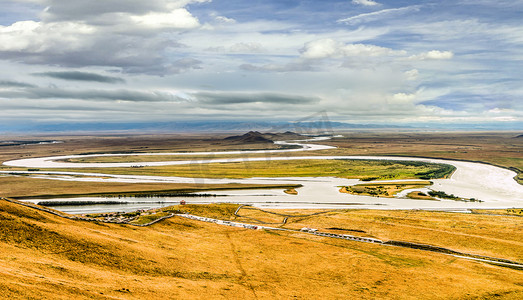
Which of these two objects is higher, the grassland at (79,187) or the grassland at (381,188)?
the grassland at (79,187)

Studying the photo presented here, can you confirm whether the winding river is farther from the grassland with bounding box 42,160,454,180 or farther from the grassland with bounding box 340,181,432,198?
the grassland with bounding box 42,160,454,180

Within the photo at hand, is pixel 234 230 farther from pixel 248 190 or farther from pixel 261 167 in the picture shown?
pixel 261 167

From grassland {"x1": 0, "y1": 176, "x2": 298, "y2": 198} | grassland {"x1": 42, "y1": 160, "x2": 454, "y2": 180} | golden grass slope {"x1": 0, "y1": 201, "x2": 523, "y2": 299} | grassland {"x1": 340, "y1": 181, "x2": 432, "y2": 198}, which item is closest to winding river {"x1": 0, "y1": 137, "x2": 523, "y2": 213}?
grassland {"x1": 340, "y1": 181, "x2": 432, "y2": 198}

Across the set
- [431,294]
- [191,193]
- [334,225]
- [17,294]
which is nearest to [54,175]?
[191,193]

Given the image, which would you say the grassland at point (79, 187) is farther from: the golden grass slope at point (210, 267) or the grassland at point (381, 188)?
the golden grass slope at point (210, 267)

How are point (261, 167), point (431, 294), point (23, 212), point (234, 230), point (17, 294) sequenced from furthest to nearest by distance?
1. point (261, 167)
2. point (234, 230)
3. point (23, 212)
4. point (431, 294)
5. point (17, 294)

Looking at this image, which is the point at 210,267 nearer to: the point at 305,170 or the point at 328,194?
the point at 328,194

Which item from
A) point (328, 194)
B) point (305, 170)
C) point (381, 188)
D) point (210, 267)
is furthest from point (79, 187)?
point (381, 188)

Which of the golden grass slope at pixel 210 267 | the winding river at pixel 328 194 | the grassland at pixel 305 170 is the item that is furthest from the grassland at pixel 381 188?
the golden grass slope at pixel 210 267
